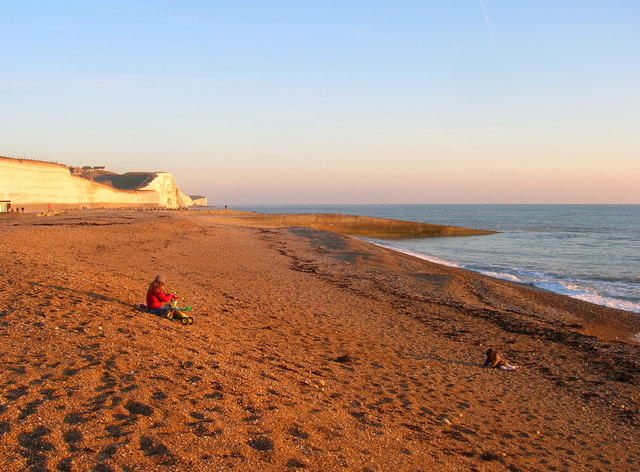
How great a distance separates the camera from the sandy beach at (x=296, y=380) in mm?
3920

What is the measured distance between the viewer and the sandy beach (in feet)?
12.9

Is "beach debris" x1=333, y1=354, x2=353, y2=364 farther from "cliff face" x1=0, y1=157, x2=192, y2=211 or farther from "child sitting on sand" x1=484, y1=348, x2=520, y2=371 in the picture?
"cliff face" x1=0, y1=157, x2=192, y2=211

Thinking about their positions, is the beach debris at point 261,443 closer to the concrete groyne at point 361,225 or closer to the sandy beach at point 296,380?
the sandy beach at point 296,380

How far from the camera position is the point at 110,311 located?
25.0 ft

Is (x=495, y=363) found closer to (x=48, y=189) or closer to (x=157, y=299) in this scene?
(x=157, y=299)

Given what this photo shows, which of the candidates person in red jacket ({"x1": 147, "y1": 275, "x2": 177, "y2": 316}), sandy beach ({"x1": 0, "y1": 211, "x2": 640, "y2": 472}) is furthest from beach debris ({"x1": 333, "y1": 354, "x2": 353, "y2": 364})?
person in red jacket ({"x1": 147, "y1": 275, "x2": 177, "y2": 316})

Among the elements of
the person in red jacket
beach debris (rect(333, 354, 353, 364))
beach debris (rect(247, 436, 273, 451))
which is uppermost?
the person in red jacket

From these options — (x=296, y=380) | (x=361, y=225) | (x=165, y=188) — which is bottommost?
(x=296, y=380)

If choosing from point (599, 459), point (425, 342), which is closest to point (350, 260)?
point (425, 342)

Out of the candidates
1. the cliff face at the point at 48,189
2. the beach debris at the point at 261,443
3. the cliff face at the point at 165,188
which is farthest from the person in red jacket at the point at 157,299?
the cliff face at the point at 165,188

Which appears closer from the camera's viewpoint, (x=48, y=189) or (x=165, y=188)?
(x=48, y=189)

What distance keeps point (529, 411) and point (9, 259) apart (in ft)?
38.7

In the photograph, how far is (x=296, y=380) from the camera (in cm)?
596

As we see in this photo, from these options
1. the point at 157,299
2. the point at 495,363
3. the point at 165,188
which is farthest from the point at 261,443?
the point at 165,188
